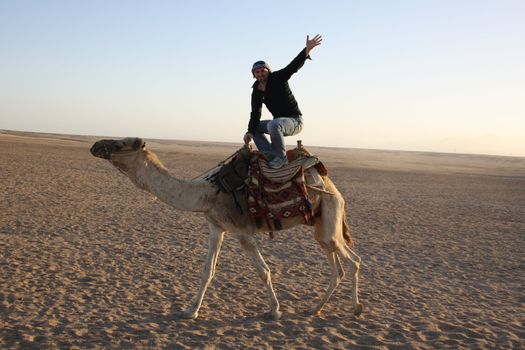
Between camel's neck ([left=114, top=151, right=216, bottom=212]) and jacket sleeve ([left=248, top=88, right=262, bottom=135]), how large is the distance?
0.94m

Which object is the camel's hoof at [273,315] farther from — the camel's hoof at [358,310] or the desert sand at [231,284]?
the camel's hoof at [358,310]

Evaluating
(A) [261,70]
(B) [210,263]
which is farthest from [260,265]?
(A) [261,70]

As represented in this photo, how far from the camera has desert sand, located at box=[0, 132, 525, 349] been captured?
6.05 m

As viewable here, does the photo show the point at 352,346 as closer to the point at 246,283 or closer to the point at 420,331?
the point at 420,331

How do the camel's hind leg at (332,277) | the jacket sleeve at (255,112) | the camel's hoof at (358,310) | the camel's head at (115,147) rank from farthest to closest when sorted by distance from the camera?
1. the camel's hoof at (358,310)
2. the camel's hind leg at (332,277)
3. the jacket sleeve at (255,112)
4. the camel's head at (115,147)

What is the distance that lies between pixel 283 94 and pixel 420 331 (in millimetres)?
3590

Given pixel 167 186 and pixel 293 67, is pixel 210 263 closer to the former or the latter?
pixel 167 186

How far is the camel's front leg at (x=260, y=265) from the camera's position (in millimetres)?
6262

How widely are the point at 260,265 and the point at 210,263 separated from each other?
661mm

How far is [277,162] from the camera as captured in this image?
21.0ft

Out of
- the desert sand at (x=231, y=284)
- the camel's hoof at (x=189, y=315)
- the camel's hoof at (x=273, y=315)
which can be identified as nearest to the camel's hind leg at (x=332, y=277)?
the desert sand at (x=231, y=284)

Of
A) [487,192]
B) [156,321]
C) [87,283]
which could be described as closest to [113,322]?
[156,321]

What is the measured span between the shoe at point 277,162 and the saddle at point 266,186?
0.06 meters

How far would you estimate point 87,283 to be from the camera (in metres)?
7.77
